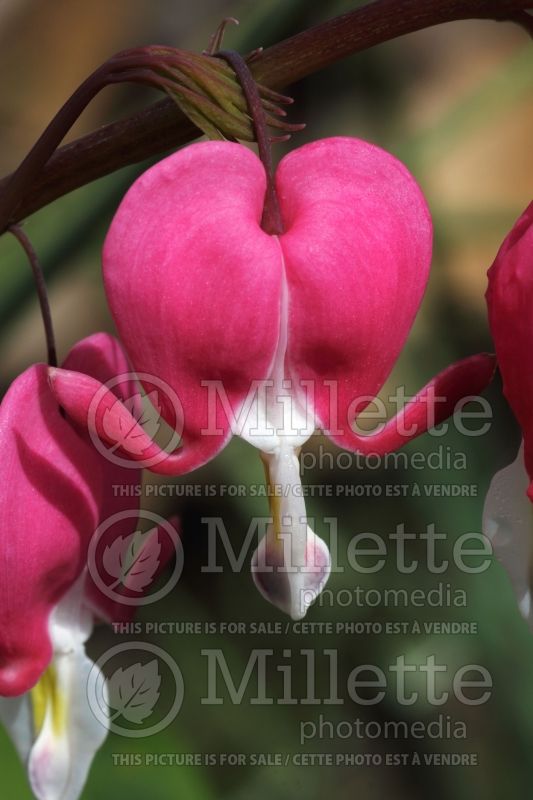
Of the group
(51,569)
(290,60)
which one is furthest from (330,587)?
(290,60)

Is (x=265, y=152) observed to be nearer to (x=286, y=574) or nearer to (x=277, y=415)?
(x=277, y=415)

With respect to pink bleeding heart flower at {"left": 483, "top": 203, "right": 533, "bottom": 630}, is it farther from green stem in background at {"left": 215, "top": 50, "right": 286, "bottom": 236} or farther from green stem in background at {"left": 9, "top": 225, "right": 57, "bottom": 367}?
green stem in background at {"left": 9, "top": 225, "right": 57, "bottom": 367}

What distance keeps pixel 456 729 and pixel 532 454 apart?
0.89m

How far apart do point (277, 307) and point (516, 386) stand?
0.18 metres

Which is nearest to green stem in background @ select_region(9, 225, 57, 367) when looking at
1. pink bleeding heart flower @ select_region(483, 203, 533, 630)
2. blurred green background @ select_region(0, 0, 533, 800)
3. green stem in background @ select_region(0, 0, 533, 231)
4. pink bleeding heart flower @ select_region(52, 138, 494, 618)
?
green stem in background @ select_region(0, 0, 533, 231)

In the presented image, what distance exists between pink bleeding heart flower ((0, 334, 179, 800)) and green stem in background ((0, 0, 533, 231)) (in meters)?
0.14

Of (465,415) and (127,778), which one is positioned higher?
(465,415)

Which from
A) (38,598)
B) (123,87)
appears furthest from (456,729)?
(123,87)

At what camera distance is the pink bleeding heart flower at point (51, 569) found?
2.63 ft

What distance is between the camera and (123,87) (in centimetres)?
184

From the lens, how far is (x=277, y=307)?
671 mm

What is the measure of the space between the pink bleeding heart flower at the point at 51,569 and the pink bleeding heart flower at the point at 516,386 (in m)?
0.29

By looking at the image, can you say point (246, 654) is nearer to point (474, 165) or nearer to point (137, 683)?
point (137, 683)

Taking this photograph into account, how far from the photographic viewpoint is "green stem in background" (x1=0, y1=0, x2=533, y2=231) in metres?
0.79
